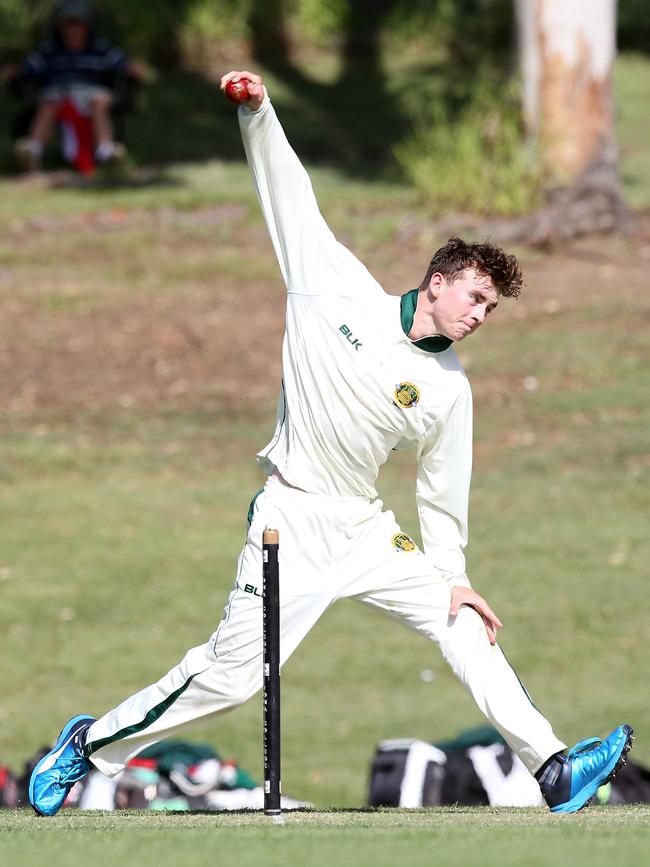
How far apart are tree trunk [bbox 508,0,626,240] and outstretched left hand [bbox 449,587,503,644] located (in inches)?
466

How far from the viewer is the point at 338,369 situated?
5.88 metres

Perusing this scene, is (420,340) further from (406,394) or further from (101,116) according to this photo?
(101,116)

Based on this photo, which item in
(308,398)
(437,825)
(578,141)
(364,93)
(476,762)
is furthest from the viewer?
(364,93)

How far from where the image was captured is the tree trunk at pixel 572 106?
16984 millimetres

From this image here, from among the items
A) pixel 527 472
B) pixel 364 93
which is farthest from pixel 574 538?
pixel 364 93

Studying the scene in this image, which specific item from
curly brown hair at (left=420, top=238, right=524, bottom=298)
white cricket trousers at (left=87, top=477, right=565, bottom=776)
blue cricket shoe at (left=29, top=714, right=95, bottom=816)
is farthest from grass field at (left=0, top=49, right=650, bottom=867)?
curly brown hair at (left=420, top=238, right=524, bottom=298)

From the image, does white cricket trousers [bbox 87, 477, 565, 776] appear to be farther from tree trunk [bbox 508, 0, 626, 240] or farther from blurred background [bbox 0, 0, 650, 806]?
tree trunk [bbox 508, 0, 626, 240]

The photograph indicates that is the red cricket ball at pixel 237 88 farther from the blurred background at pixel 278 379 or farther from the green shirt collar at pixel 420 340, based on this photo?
the blurred background at pixel 278 379

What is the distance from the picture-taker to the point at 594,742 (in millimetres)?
5922

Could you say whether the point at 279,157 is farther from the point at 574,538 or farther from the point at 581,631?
the point at 574,538

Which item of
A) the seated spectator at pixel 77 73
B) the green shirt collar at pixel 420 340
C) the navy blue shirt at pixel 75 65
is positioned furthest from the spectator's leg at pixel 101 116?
the green shirt collar at pixel 420 340

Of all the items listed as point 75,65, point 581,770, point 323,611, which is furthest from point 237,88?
point 75,65

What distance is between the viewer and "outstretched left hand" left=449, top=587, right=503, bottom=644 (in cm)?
594

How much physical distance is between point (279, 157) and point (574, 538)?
7147mm
